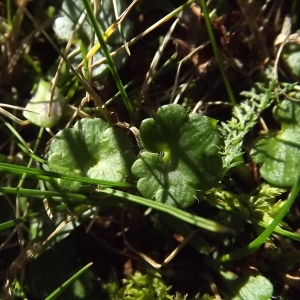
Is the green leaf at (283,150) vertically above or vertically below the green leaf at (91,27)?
below

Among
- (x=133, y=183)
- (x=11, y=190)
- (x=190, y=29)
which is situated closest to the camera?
(x=11, y=190)

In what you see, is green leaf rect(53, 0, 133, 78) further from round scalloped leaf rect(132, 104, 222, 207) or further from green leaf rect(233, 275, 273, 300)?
green leaf rect(233, 275, 273, 300)

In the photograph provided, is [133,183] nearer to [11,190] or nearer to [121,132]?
[121,132]

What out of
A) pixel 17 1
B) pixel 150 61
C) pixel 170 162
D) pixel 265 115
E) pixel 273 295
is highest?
pixel 17 1

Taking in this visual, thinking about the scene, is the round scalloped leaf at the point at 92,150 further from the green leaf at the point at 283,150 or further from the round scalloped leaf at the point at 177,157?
the green leaf at the point at 283,150

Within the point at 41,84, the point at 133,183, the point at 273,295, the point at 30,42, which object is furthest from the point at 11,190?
the point at 273,295

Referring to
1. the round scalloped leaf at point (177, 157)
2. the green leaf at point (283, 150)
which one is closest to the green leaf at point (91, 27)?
the round scalloped leaf at point (177, 157)
